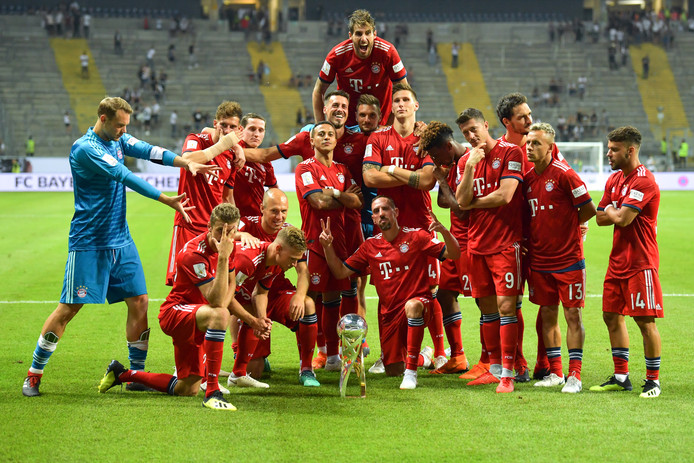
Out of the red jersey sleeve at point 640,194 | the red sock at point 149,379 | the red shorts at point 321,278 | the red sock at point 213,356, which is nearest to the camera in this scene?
the red sock at point 213,356

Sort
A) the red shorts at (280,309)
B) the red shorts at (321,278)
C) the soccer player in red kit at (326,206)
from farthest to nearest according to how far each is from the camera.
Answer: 1. the red shorts at (321,278)
2. the soccer player in red kit at (326,206)
3. the red shorts at (280,309)

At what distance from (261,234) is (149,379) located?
1.99 m

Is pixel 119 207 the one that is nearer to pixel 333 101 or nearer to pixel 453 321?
pixel 333 101

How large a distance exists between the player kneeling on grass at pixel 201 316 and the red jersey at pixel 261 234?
81 cm

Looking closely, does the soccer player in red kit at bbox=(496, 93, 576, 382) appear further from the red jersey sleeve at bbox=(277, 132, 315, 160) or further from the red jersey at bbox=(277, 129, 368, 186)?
the red jersey sleeve at bbox=(277, 132, 315, 160)

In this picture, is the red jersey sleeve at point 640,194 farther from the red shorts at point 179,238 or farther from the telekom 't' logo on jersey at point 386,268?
the red shorts at point 179,238

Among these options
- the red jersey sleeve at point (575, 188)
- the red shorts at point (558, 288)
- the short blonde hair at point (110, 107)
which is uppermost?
the short blonde hair at point (110, 107)

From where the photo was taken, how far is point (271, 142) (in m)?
35.4

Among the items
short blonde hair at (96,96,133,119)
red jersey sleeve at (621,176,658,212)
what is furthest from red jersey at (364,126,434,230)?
short blonde hair at (96,96,133,119)

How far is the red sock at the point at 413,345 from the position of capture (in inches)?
269

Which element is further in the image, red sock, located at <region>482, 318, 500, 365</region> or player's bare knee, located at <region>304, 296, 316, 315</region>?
player's bare knee, located at <region>304, 296, 316, 315</region>

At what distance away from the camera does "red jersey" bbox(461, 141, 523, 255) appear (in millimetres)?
6840

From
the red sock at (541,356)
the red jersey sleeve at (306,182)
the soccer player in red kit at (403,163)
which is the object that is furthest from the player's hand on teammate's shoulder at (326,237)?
the red sock at (541,356)

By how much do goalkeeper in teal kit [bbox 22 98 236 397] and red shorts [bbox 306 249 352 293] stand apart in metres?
1.43
